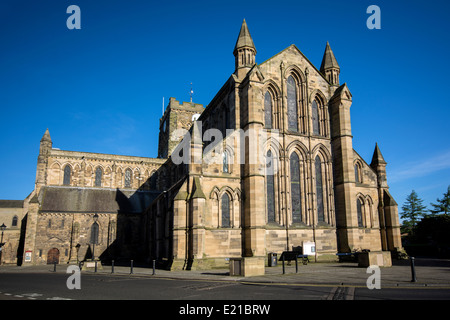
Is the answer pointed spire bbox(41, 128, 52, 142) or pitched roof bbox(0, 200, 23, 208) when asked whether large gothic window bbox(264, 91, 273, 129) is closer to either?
pointed spire bbox(41, 128, 52, 142)

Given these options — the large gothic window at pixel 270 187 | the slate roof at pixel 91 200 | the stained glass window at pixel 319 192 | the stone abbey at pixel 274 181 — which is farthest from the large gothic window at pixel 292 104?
the slate roof at pixel 91 200

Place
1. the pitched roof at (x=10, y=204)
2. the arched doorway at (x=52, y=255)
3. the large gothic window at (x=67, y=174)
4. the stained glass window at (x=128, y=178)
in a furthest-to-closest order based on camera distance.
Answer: the pitched roof at (x=10, y=204) → the stained glass window at (x=128, y=178) → the large gothic window at (x=67, y=174) → the arched doorway at (x=52, y=255)

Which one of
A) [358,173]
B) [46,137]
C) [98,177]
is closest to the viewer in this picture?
[358,173]

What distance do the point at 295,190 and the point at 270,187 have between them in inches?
95.4

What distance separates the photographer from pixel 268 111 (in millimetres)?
28688

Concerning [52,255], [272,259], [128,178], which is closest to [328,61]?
[272,259]

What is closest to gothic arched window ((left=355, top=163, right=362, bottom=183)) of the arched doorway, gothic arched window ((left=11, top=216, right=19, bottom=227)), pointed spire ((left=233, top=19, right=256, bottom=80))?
pointed spire ((left=233, top=19, right=256, bottom=80))

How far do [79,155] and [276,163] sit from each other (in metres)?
32.8

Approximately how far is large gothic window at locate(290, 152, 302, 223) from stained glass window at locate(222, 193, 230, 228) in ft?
18.5

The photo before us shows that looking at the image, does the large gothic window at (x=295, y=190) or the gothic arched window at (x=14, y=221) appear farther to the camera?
the gothic arched window at (x=14, y=221)

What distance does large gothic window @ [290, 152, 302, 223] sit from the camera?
2747cm

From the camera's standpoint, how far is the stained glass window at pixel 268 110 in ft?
93.2

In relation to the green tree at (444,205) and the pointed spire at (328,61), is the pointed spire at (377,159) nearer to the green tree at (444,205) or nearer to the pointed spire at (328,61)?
the pointed spire at (328,61)

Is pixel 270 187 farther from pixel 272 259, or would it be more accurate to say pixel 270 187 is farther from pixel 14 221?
pixel 14 221
